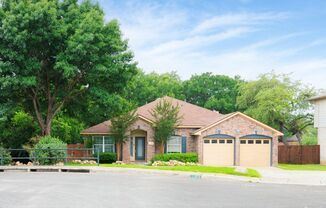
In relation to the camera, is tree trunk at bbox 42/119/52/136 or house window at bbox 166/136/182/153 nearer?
tree trunk at bbox 42/119/52/136

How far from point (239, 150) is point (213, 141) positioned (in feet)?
6.99

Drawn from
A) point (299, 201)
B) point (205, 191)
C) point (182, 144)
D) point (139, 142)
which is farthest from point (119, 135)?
point (299, 201)

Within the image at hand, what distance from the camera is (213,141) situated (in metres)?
34.4

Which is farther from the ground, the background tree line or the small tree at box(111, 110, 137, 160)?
the background tree line

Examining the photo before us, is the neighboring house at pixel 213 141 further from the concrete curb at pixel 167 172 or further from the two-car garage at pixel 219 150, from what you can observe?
the concrete curb at pixel 167 172

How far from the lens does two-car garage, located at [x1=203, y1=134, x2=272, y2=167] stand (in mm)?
34156

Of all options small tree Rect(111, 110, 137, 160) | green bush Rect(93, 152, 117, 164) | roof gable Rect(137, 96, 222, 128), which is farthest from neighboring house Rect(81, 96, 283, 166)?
green bush Rect(93, 152, 117, 164)

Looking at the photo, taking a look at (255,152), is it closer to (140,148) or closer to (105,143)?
(140,148)

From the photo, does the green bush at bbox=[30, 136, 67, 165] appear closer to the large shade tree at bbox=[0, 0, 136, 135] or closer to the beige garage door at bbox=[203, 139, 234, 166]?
the large shade tree at bbox=[0, 0, 136, 135]

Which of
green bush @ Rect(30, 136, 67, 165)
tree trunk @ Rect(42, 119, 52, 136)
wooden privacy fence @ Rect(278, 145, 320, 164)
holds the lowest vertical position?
wooden privacy fence @ Rect(278, 145, 320, 164)

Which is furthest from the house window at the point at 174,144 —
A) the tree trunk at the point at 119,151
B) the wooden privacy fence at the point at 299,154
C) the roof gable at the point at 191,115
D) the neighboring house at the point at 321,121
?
the neighboring house at the point at 321,121

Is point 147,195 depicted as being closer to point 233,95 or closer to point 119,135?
point 119,135

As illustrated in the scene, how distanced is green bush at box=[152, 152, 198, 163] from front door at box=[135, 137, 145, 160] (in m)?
3.26

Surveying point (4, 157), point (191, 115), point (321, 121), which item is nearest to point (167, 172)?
point (4, 157)
